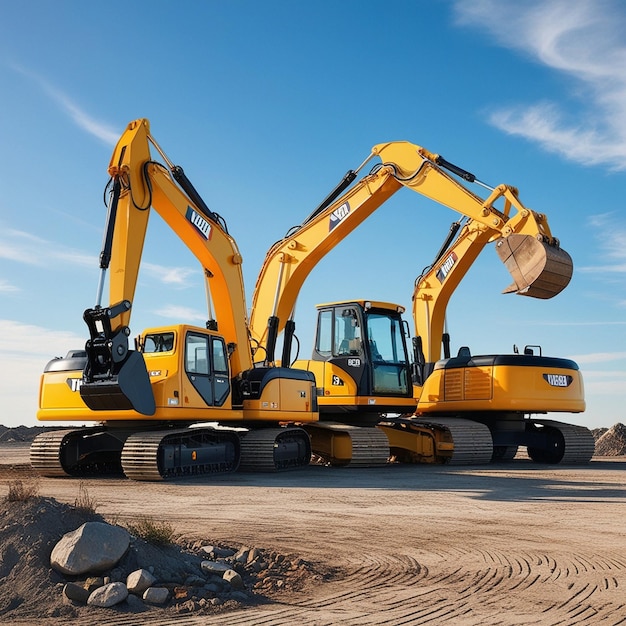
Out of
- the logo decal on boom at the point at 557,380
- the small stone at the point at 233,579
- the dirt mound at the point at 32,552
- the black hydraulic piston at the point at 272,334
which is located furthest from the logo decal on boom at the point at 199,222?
the small stone at the point at 233,579

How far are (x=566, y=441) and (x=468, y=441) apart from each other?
3.12 metres

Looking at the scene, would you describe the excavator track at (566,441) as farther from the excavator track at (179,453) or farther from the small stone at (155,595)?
the small stone at (155,595)

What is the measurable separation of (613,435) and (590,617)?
88.3 feet

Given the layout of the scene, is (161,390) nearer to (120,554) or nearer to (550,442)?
(120,554)

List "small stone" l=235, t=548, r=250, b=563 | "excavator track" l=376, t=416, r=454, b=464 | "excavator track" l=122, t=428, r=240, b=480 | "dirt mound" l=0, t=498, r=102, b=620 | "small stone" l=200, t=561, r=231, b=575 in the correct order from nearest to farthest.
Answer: "dirt mound" l=0, t=498, r=102, b=620, "small stone" l=200, t=561, r=231, b=575, "small stone" l=235, t=548, r=250, b=563, "excavator track" l=122, t=428, r=240, b=480, "excavator track" l=376, t=416, r=454, b=464

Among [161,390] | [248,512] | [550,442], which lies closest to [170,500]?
[248,512]

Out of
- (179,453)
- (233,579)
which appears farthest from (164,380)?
(233,579)

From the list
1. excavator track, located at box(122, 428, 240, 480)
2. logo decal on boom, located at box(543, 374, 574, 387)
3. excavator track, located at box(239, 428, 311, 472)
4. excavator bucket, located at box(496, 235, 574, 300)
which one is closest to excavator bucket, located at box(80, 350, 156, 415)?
excavator track, located at box(122, 428, 240, 480)

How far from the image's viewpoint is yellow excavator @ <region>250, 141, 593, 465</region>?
60.3 ft

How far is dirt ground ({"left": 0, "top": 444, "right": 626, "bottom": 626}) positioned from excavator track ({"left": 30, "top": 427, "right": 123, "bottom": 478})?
3.26ft

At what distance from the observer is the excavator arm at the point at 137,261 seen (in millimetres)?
13312

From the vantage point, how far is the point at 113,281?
46.3 ft

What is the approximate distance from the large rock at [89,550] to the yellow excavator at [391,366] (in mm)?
11517

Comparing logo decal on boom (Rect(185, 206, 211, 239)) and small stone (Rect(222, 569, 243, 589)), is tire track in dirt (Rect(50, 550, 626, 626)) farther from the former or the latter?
logo decal on boom (Rect(185, 206, 211, 239))
